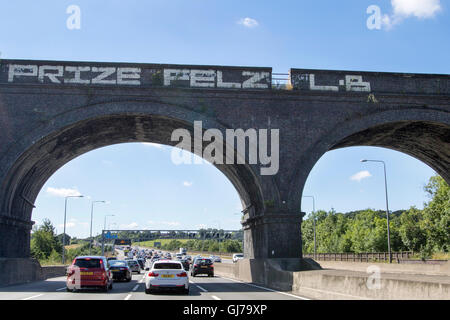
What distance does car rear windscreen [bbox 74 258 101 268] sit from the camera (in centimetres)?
2180

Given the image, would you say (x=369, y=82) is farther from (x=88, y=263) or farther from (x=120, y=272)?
(x=88, y=263)

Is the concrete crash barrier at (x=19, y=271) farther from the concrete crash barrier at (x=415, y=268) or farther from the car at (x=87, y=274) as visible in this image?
the concrete crash barrier at (x=415, y=268)

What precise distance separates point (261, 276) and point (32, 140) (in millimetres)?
14797

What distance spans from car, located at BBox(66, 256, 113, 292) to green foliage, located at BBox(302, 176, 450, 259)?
44366mm

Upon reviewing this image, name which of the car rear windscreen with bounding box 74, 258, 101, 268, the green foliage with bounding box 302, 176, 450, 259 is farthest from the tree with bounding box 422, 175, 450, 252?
the car rear windscreen with bounding box 74, 258, 101, 268

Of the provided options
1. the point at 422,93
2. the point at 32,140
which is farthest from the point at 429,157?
the point at 32,140

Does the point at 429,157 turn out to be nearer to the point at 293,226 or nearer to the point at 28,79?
the point at 293,226

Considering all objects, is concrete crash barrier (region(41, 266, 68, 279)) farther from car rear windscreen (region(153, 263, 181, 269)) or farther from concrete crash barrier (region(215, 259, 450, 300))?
car rear windscreen (region(153, 263, 181, 269))

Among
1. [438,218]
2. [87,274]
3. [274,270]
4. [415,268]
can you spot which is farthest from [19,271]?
[438,218]

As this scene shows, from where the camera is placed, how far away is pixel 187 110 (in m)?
28.4

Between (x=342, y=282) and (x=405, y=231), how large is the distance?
63301 millimetres

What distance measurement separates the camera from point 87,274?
21.6 m
